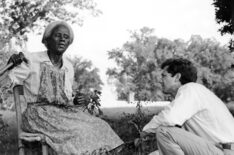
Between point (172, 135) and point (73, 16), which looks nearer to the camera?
point (172, 135)

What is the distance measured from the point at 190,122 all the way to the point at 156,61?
57.6 meters

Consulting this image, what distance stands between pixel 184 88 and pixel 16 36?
1985 cm

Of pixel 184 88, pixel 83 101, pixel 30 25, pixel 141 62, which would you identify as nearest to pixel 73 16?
pixel 30 25

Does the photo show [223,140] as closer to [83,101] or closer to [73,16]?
[83,101]

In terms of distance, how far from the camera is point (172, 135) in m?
3.64

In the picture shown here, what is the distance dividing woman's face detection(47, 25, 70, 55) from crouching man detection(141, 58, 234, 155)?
146cm

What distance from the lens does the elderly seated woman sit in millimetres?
4562

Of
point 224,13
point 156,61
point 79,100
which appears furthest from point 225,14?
point 156,61

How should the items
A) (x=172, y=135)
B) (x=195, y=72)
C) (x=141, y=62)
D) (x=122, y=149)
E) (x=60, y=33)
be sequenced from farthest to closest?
(x=141, y=62) < (x=60, y=33) < (x=122, y=149) < (x=195, y=72) < (x=172, y=135)

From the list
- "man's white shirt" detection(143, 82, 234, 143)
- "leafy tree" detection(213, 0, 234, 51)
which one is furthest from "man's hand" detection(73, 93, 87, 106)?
"leafy tree" detection(213, 0, 234, 51)

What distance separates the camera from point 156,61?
201 feet

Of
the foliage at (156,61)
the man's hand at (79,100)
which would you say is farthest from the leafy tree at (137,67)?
the man's hand at (79,100)

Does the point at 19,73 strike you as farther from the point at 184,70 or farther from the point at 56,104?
the point at 184,70

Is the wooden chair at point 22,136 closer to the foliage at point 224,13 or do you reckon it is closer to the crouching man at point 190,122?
the crouching man at point 190,122
